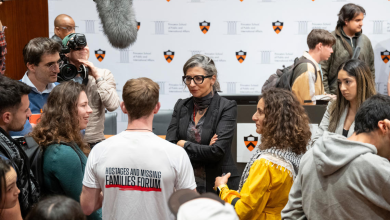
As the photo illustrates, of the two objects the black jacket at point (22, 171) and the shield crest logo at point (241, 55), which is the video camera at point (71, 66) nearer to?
the black jacket at point (22, 171)

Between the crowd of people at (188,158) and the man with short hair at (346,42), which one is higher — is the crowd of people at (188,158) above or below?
below

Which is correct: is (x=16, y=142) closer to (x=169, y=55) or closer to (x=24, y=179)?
(x=24, y=179)

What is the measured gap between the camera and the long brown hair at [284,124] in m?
2.15

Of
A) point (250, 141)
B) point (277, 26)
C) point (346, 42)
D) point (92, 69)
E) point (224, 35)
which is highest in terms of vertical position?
point (277, 26)

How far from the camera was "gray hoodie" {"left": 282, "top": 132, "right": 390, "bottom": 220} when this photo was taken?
1.55m

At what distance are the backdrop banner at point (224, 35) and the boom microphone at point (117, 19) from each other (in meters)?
0.08

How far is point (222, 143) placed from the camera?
8.93 feet

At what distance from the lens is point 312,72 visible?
4328 mm

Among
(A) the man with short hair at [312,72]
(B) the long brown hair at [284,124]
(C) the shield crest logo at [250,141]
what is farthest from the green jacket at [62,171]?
(A) the man with short hair at [312,72]

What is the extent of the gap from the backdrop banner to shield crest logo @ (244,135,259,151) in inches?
63.6

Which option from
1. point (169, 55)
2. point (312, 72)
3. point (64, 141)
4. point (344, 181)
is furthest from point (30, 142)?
point (169, 55)

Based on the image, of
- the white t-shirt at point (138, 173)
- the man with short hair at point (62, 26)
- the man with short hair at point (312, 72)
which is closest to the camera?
the white t-shirt at point (138, 173)

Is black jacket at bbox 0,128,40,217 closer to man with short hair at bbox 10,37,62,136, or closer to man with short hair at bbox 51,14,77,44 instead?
man with short hair at bbox 10,37,62,136

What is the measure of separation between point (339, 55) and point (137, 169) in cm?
443
